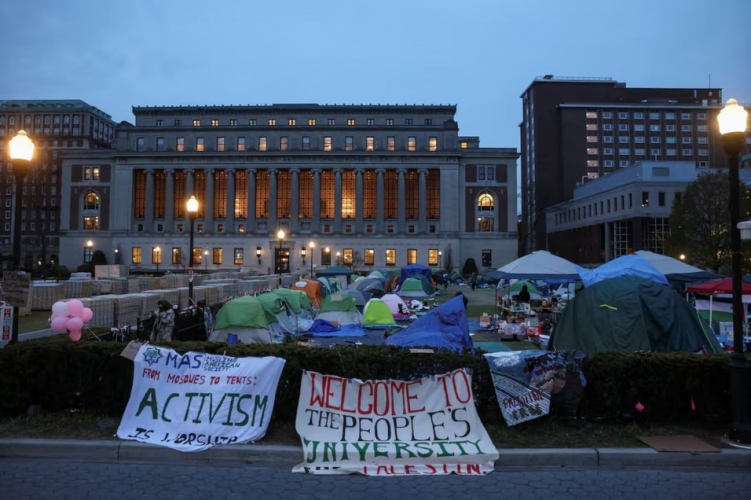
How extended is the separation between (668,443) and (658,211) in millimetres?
69407

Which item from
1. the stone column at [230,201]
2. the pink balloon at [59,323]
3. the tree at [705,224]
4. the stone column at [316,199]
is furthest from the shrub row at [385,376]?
the stone column at [230,201]

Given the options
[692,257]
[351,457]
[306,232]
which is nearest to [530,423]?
[351,457]

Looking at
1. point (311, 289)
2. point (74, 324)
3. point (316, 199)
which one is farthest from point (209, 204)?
point (74, 324)

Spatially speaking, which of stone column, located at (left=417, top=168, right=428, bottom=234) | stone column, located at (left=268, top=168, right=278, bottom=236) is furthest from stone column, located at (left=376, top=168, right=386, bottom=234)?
stone column, located at (left=268, top=168, right=278, bottom=236)

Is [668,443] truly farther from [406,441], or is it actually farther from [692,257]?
[692,257]

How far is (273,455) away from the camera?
24.8 ft

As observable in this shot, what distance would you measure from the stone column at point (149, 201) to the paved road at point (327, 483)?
8594cm

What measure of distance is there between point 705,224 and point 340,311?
35639 millimetres

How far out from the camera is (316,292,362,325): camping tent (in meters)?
23.1

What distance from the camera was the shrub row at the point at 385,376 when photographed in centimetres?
848

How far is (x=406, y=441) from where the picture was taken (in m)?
7.78

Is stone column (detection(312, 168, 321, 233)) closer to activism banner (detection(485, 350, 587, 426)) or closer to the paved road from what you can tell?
Answer: activism banner (detection(485, 350, 587, 426))

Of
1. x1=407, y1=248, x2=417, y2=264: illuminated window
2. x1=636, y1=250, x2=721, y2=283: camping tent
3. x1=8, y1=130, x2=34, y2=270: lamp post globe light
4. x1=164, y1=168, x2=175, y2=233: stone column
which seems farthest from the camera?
x1=164, y1=168, x2=175, y2=233: stone column

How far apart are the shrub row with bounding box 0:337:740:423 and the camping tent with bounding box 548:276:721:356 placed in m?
4.17
